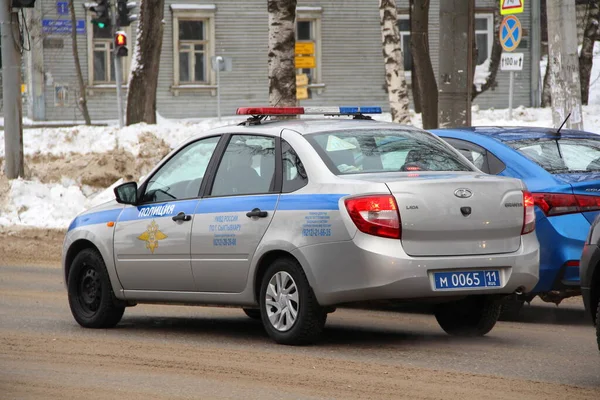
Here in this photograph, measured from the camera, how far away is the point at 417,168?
8.75 metres

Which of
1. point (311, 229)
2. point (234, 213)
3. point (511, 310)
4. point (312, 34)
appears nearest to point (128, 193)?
point (234, 213)

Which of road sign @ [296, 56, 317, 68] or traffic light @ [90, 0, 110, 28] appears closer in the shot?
road sign @ [296, 56, 317, 68]

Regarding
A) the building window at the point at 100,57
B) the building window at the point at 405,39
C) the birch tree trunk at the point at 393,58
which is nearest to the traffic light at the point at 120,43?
the birch tree trunk at the point at 393,58

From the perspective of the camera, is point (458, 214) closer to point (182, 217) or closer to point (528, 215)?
point (528, 215)

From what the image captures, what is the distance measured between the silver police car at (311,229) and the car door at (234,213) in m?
0.01

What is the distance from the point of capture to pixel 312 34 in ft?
145

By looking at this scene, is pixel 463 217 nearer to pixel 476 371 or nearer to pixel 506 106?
pixel 476 371

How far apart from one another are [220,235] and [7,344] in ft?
5.29

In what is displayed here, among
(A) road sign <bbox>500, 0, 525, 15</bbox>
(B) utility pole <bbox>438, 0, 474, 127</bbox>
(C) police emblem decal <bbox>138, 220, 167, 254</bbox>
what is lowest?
(C) police emblem decal <bbox>138, 220, 167, 254</bbox>

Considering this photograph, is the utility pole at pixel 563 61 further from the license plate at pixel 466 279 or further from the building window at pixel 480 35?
the building window at pixel 480 35

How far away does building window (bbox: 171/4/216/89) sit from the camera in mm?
42844

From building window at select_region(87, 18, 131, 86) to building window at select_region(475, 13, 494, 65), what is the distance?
1208cm

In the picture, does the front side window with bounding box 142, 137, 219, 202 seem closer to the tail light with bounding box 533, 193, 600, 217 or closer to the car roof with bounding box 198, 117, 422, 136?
the car roof with bounding box 198, 117, 422, 136

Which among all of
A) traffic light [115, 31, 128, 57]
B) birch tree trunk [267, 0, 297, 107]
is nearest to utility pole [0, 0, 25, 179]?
birch tree trunk [267, 0, 297, 107]
